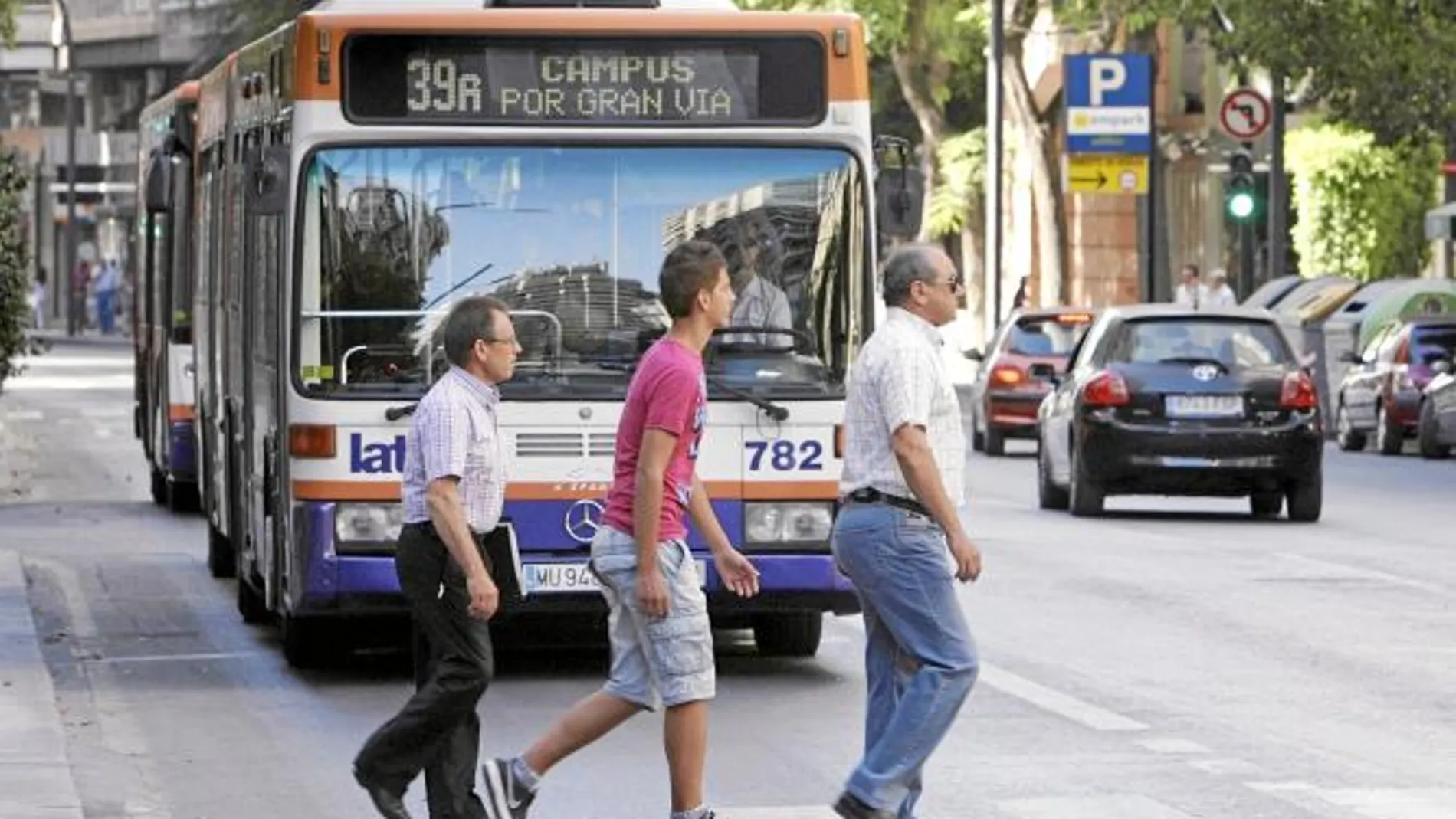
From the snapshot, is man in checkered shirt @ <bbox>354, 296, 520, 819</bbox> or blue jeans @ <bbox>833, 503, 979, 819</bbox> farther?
man in checkered shirt @ <bbox>354, 296, 520, 819</bbox>

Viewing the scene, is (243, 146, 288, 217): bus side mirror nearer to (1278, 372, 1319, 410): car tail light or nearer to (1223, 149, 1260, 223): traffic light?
(1278, 372, 1319, 410): car tail light

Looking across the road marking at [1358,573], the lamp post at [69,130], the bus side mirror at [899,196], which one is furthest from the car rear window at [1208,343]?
the lamp post at [69,130]

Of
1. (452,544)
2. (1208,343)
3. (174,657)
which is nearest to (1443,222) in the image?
(1208,343)

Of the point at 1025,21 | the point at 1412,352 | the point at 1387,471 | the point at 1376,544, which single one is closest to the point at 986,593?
the point at 1376,544

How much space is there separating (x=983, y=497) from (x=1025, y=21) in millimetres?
30100

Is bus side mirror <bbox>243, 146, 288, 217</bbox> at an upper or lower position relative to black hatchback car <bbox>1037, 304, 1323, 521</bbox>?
upper

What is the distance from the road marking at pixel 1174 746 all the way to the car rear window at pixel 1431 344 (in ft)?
92.3

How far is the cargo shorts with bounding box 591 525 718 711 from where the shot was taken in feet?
37.0

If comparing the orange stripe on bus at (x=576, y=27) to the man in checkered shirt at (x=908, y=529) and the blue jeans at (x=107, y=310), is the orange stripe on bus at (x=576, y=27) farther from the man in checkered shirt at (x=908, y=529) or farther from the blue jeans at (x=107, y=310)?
the blue jeans at (x=107, y=310)

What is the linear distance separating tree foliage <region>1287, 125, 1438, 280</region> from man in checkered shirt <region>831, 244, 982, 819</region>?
4944cm

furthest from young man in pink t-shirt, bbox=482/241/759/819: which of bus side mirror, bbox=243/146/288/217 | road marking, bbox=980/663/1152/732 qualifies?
bus side mirror, bbox=243/146/288/217

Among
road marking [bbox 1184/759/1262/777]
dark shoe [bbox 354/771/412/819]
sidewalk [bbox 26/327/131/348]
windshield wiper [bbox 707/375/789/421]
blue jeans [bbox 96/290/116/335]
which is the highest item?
windshield wiper [bbox 707/375/789/421]

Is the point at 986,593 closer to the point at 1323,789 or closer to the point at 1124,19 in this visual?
the point at 1323,789

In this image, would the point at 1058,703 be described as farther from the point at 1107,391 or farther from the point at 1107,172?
the point at 1107,172
